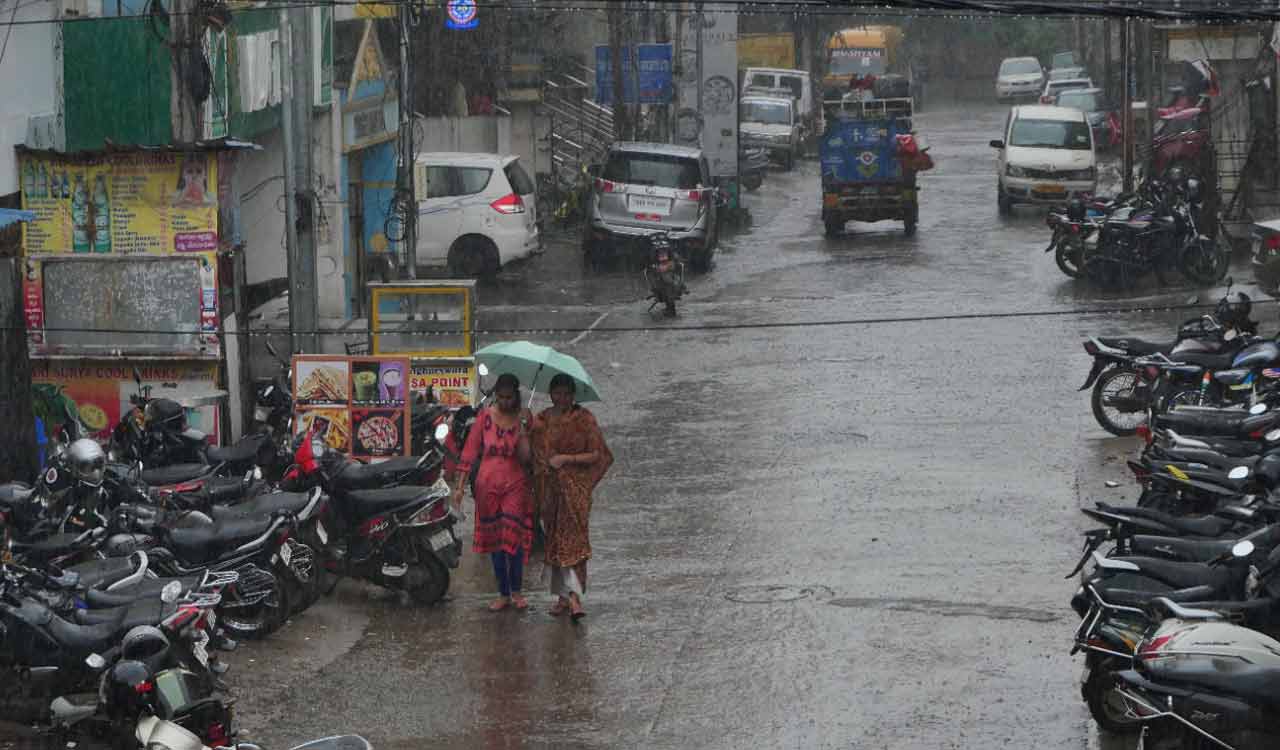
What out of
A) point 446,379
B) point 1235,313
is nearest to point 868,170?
point 1235,313

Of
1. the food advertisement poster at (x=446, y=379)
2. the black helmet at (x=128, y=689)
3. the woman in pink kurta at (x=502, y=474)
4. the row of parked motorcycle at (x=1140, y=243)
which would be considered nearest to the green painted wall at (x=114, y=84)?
the food advertisement poster at (x=446, y=379)

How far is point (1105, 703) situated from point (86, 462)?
6119 millimetres

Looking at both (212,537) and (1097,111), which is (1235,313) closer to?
(212,537)

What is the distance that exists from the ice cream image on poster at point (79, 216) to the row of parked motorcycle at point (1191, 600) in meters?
8.04

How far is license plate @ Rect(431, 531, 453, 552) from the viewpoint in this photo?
12.0 metres

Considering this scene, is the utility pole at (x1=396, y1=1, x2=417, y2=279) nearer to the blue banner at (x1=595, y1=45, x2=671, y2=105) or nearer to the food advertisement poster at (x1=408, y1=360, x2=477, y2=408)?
the food advertisement poster at (x1=408, y1=360, x2=477, y2=408)

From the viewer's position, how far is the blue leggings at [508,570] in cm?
1174

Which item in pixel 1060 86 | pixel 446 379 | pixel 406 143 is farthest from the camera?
pixel 1060 86

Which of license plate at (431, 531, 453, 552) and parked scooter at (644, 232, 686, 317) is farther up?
parked scooter at (644, 232, 686, 317)

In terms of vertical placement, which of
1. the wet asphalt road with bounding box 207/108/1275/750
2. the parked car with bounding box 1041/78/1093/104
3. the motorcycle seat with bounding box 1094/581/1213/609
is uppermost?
the parked car with bounding box 1041/78/1093/104

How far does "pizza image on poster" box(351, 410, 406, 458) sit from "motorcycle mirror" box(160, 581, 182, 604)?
17.3ft

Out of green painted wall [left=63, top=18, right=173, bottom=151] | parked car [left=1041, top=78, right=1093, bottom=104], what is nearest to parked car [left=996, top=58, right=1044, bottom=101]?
parked car [left=1041, top=78, right=1093, bottom=104]

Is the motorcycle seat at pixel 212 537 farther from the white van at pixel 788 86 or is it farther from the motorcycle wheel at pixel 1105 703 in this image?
the white van at pixel 788 86

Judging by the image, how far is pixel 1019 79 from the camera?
63.3m
